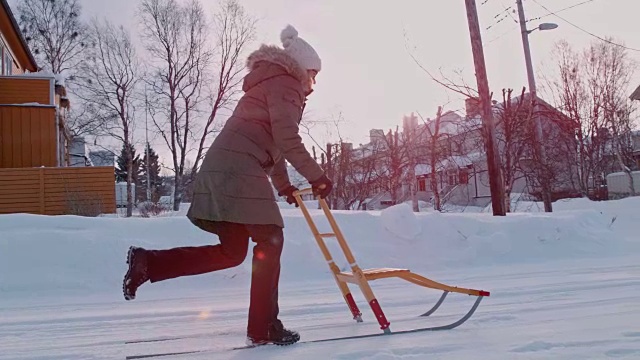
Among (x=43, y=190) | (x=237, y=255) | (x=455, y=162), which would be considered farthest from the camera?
(x=455, y=162)

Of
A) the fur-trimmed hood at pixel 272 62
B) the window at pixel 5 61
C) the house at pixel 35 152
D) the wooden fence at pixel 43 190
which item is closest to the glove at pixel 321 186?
the fur-trimmed hood at pixel 272 62

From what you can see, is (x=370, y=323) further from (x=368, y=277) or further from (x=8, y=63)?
(x=8, y=63)

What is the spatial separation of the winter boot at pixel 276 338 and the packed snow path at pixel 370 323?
67 millimetres

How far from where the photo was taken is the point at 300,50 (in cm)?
293

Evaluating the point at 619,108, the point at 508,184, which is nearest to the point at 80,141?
the point at 508,184

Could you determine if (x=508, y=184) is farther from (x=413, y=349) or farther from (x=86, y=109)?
(x=86, y=109)

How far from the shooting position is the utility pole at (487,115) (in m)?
9.81

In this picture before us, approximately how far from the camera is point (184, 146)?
26.1 m

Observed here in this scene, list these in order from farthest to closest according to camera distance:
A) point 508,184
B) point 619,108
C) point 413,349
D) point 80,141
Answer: point 619,108
point 80,141
point 508,184
point 413,349

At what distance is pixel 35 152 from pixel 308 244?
1163 centimetres

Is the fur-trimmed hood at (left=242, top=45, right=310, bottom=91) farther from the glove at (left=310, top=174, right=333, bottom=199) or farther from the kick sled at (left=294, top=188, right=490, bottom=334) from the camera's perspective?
the kick sled at (left=294, top=188, right=490, bottom=334)

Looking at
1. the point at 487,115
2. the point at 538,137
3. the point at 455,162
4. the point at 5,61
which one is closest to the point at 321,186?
the point at 487,115

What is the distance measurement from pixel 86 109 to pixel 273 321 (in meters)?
26.1

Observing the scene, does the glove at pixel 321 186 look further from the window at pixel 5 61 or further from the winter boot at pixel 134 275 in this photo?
the window at pixel 5 61
